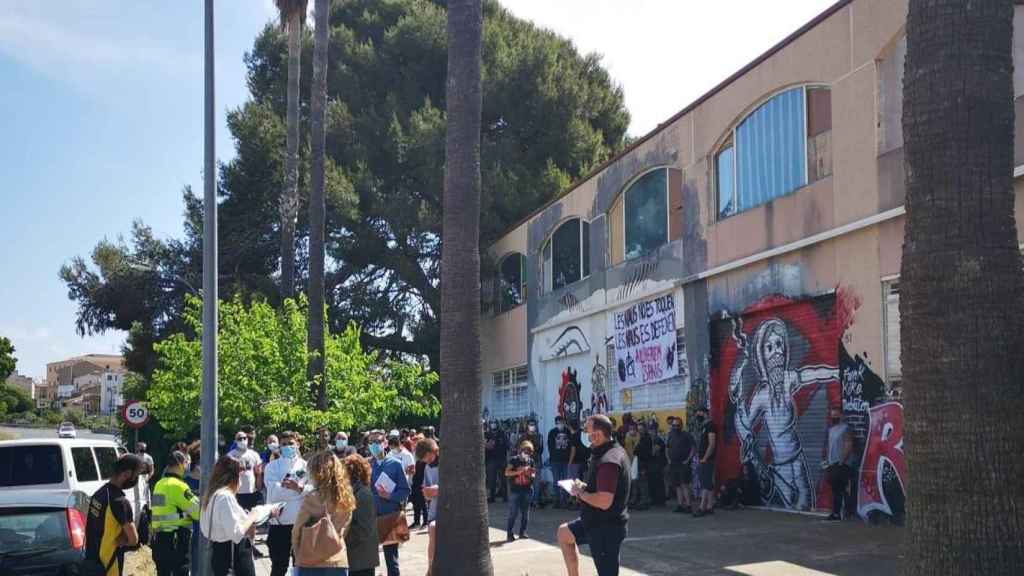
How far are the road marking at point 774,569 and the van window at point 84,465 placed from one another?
8319 mm

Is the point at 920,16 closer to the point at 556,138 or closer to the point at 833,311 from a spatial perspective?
the point at 833,311

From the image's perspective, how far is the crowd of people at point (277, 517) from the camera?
23.8 feet

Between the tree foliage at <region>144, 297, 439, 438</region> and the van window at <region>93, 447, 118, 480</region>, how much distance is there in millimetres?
5531

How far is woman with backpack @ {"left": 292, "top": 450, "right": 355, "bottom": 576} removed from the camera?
7.13 metres

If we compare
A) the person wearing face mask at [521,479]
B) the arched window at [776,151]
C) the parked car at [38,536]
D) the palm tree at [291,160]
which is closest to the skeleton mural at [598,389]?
the arched window at [776,151]

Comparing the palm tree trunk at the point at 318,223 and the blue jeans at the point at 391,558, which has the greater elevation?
the palm tree trunk at the point at 318,223

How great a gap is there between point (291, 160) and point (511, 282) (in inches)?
358

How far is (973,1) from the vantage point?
214 inches

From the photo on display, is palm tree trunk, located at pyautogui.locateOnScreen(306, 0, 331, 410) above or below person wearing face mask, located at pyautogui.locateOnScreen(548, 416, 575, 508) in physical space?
above

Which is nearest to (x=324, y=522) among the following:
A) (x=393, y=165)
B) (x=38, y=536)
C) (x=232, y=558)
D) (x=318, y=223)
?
(x=232, y=558)

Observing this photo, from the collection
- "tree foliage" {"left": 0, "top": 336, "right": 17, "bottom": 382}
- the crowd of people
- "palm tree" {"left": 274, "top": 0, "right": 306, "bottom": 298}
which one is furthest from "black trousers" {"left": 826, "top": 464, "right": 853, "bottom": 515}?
"tree foliage" {"left": 0, "top": 336, "right": 17, "bottom": 382}

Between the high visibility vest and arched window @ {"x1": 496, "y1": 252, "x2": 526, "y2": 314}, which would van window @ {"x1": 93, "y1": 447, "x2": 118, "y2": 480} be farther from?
arched window @ {"x1": 496, "y1": 252, "x2": 526, "y2": 314}

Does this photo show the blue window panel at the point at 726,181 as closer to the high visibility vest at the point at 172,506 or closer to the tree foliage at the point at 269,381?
the tree foliage at the point at 269,381

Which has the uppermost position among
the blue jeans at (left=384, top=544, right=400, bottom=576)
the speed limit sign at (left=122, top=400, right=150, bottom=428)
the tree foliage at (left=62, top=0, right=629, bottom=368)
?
the tree foliage at (left=62, top=0, right=629, bottom=368)
